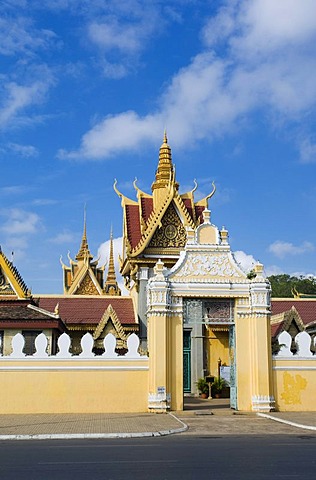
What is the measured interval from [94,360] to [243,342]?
14.8 feet

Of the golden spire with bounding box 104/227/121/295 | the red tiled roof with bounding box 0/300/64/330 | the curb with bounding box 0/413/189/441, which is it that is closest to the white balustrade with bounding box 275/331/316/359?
the curb with bounding box 0/413/189/441

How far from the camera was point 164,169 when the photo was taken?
31078 mm

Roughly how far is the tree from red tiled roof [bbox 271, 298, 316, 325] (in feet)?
132

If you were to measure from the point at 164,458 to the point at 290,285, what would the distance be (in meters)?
67.9

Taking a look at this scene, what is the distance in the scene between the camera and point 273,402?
59.8 ft

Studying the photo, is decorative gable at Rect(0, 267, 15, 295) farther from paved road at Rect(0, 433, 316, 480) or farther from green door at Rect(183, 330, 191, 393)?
paved road at Rect(0, 433, 316, 480)

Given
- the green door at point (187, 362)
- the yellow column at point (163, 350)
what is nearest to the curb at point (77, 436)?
the yellow column at point (163, 350)

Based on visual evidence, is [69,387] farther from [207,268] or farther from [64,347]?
[207,268]

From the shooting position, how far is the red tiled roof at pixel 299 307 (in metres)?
28.9

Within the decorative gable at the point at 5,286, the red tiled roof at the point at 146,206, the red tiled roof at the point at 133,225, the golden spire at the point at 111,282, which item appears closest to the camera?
the decorative gable at the point at 5,286

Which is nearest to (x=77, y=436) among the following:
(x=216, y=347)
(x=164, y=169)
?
(x=216, y=347)

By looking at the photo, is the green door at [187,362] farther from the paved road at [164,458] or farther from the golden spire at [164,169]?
the paved road at [164,458]

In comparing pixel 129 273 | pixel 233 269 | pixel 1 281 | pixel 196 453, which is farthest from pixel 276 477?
pixel 129 273

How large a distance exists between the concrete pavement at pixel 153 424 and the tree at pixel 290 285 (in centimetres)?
5419
